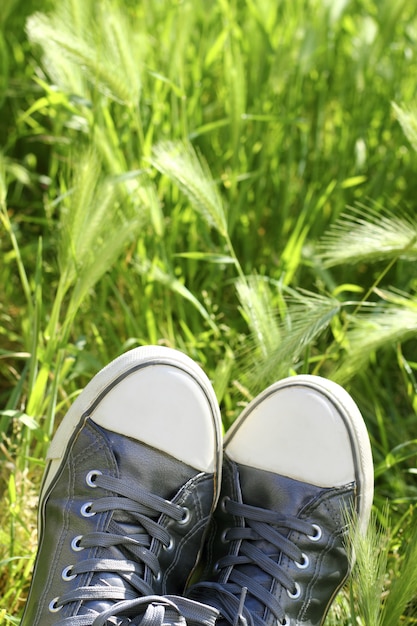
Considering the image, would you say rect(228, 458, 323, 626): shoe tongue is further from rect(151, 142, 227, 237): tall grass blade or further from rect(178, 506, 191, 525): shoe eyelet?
rect(151, 142, 227, 237): tall grass blade

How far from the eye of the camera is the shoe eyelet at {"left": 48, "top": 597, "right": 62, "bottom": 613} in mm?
1216

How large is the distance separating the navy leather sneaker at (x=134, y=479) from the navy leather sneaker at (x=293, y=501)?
0.18ft

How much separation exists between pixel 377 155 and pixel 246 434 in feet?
2.85

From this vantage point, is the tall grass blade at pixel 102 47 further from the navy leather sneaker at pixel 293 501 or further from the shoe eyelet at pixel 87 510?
the shoe eyelet at pixel 87 510

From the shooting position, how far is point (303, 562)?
52.3 inches

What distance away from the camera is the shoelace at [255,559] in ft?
4.17

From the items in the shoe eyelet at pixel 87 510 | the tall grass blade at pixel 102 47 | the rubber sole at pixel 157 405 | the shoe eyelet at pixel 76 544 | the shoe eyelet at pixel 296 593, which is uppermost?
the tall grass blade at pixel 102 47

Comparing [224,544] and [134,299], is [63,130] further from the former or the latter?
[224,544]

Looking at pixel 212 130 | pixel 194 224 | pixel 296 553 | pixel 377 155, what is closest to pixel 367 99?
pixel 377 155

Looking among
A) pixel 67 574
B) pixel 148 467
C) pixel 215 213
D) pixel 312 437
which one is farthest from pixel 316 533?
pixel 215 213

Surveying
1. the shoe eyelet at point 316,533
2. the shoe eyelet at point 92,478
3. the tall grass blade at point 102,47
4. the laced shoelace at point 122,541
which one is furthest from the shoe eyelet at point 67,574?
the tall grass blade at point 102,47

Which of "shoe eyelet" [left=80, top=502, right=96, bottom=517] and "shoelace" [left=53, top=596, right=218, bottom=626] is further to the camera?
"shoe eyelet" [left=80, top=502, right=96, bottom=517]

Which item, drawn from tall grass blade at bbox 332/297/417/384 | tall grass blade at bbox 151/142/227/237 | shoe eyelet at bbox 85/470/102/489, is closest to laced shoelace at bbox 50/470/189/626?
shoe eyelet at bbox 85/470/102/489

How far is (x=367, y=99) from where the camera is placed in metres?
1.87
